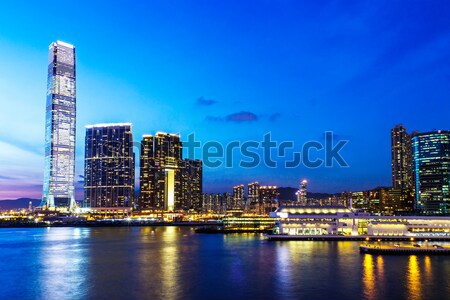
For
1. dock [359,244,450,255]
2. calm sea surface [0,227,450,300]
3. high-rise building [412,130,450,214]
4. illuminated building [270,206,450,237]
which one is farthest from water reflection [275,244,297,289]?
high-rise building [412,130,450,214]

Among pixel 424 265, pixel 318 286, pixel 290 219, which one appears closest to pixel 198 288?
pixel 318 286

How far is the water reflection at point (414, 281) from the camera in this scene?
106ft

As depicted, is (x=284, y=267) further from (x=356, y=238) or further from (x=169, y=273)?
(x=356, y=238)

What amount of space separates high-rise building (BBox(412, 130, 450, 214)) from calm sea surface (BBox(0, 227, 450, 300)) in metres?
121

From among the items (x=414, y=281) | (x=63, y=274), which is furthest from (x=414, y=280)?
(x=63, y=274)

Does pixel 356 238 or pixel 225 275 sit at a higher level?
pixel 225 275

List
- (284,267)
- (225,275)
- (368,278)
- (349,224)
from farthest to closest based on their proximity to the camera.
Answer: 1. (349,224)
2. (284,267)
3. (225,275)
4. (368,278)

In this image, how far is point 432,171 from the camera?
6678 inches


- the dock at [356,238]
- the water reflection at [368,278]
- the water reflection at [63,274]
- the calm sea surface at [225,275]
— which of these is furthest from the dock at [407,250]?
the water reflection at [63,274]

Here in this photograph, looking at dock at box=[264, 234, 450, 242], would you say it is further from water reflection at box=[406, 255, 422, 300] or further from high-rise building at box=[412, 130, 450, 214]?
high-rise building at box=[412, 130, 450, 214]

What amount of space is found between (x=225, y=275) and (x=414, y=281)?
635 inches

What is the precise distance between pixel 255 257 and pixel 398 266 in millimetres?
15906

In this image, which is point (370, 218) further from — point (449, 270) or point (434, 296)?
point (434, 296)

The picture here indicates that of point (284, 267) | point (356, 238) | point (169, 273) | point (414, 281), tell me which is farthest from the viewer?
point (356, 238)
